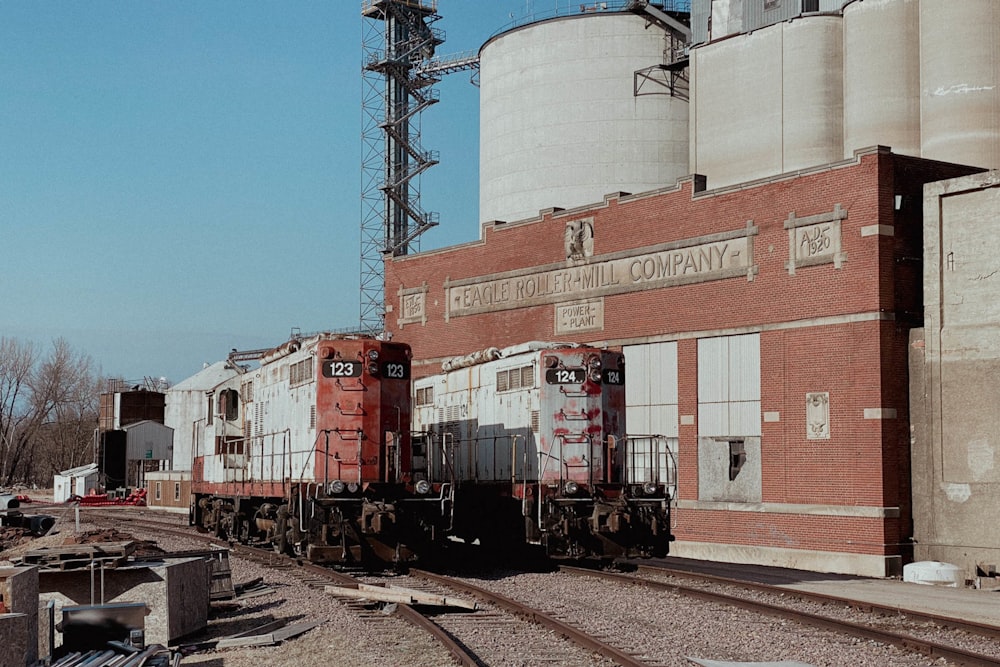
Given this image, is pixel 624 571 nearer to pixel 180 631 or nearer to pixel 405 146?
pixel 180 631

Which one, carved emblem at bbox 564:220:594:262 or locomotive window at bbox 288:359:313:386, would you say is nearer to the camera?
locomotive window at bbox 288:359:313:386

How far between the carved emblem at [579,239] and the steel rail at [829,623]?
12.5 meters

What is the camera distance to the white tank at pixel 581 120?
40.3 m

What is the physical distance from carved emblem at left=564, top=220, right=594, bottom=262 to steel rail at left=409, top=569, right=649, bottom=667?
13185mm

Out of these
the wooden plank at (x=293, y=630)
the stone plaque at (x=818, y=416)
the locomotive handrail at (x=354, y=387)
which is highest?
the locomotive handrail at (x=354, y=387)

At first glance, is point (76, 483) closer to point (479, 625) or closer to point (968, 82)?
point (968, 82)

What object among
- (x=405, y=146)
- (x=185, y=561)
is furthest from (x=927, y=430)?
(x=405, y=146)

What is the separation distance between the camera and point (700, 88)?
3619 centimetres

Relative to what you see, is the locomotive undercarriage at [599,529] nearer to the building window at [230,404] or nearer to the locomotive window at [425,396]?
the locomotive window at [425,396]

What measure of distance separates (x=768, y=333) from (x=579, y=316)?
20.5ft

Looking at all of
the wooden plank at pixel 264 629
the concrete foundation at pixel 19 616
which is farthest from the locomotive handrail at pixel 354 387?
the concrete foundation at pixel 19 616

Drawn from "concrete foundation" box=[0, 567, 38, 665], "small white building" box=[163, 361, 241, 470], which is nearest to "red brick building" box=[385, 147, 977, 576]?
"concrete foundation" box=[0, 567, 38, 665]

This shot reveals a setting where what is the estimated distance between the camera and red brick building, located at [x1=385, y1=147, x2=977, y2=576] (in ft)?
78.0

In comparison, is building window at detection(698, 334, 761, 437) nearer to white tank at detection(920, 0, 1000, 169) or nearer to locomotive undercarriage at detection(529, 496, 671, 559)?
locomotive undercarriage at detection(529, 496, 671, 559)
